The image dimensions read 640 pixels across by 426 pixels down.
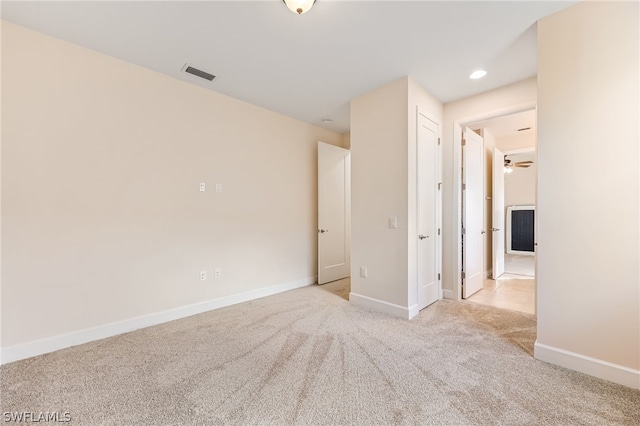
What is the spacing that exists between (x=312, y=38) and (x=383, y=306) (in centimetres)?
289

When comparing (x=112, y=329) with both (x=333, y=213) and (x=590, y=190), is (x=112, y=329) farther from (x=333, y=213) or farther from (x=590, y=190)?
(x=590, y=190)

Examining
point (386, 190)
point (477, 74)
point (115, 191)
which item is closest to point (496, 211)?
point (477, 74)

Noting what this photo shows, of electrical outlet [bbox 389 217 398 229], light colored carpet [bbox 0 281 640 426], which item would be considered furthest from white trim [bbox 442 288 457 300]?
electrical outlet [bbox 389 217 398 229]

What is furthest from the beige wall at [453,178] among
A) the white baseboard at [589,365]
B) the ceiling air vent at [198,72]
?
the ceiling air vent at [198,72]

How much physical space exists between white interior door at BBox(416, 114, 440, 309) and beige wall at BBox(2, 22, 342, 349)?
2100 mm

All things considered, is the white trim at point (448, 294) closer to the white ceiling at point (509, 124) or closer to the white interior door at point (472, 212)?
the white interior door at point (472, 212)

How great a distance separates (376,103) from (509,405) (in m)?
3.04

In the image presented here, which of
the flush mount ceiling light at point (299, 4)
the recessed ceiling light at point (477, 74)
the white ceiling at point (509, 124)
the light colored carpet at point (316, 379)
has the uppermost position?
the recessed ceiling light at point (477, 74)

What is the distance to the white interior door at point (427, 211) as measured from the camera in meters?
3.11

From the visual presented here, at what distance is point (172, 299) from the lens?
9.49 ft

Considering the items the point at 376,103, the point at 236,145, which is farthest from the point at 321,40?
the point at 236,145

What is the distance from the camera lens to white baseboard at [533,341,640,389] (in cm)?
170

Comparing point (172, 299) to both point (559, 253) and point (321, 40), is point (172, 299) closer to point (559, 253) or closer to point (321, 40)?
point (321, 40)

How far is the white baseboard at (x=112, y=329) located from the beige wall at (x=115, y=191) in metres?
0.05
